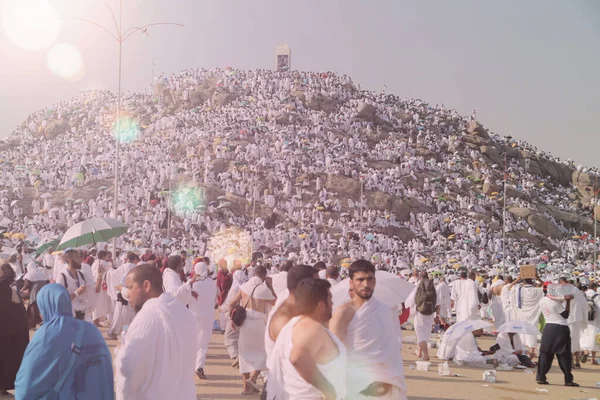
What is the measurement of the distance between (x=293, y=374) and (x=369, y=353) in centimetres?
86

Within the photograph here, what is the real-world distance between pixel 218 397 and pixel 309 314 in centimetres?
418

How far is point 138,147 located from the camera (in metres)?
58.9

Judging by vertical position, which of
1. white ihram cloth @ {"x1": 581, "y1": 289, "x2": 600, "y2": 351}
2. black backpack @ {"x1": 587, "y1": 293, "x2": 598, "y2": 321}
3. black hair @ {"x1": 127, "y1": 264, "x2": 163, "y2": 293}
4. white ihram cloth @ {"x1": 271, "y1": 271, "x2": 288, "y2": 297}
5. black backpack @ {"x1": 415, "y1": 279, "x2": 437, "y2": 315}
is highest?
black hair @ {"x1": 127, "y1": 264, "x2": 163, "y2": 293}

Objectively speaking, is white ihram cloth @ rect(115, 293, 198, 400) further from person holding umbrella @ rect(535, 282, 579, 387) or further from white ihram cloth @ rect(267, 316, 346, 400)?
person holding umbrella @ rect(535, 282, 579, 387)

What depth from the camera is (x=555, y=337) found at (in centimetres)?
868

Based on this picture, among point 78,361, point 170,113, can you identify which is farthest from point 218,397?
point 170,113

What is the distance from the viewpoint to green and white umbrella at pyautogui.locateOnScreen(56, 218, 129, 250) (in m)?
10.4

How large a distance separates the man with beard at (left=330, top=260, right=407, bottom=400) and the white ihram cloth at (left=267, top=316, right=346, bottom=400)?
0.66 meters

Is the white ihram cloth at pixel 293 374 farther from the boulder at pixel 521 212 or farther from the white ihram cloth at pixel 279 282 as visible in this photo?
the boulder at pixel 521 212

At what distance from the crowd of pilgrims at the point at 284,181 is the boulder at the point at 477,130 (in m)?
1.00

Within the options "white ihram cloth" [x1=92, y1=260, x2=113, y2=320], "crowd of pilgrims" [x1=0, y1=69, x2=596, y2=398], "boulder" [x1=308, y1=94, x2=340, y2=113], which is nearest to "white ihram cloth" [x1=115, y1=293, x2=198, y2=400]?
"white ihram cloth" [x1=92, y1=260, x2=113, y2=320]

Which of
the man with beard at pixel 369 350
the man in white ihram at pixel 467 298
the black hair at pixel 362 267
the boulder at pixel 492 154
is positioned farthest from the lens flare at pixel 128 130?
the man with beard at pixel 369 350

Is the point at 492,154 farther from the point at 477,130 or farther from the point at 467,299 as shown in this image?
the point at 467,299

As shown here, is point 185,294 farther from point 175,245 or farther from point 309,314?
point 175,245
